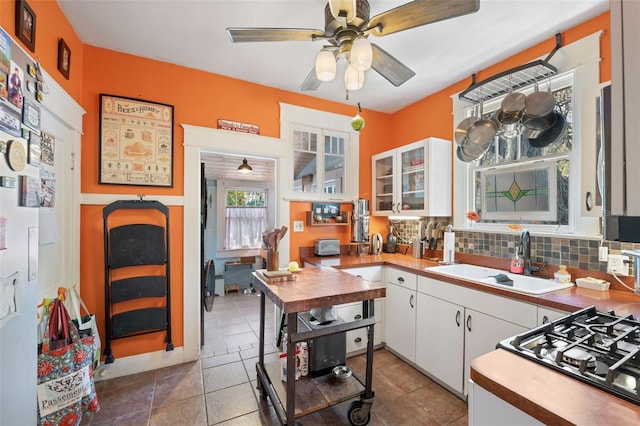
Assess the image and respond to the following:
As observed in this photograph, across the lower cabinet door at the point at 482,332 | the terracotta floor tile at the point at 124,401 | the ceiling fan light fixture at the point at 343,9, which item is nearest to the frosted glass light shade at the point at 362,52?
the ceiling fan light fixture at the point at 343,9

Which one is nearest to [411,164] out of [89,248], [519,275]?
[519,275]

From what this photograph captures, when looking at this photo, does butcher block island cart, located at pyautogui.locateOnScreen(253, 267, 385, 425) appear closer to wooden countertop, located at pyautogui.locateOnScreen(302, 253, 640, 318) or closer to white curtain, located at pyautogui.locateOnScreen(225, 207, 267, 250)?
wooden countertop, located at pyautogui.locateOnScreen(302, 253, 640, 318)

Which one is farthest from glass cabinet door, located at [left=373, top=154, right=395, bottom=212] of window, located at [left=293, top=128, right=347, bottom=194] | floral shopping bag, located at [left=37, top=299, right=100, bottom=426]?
floral shopping bag, located at [left=37, top=299, right=100, bottom=426]

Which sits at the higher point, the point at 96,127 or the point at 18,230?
the point at 96,127

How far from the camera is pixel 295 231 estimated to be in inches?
125

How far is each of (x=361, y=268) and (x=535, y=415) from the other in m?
2.07

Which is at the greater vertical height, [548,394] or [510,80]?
[510,80]

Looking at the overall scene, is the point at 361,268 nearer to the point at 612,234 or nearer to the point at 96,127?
the point at 612,234

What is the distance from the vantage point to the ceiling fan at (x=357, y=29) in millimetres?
1273

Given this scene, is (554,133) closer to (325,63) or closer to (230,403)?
(325,63)

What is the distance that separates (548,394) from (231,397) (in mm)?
2131

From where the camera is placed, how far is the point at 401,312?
262 centimetres

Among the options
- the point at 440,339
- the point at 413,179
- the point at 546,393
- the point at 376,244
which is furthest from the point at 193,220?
the point at 546,393

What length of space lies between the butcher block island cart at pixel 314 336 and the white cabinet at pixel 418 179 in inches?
53.1
